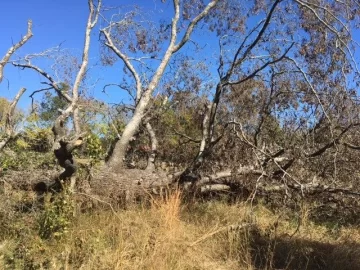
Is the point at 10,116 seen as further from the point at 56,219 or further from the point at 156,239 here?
the point at 156,239

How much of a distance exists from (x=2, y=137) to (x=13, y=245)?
6.79 ft

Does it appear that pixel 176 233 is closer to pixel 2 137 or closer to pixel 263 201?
pixel 263 201

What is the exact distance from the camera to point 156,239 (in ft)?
18.0

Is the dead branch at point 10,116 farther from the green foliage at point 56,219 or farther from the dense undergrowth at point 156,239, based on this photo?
the green foliage at point 56,219

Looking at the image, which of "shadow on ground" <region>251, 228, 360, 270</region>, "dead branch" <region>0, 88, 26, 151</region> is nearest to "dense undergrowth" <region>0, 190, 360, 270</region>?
"shadow on ground" <region>251, 228, 360, 270</region>

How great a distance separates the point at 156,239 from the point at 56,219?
1.29 metres

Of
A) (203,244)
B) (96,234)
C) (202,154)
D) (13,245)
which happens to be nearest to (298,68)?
(202,154)

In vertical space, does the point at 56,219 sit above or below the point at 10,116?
below

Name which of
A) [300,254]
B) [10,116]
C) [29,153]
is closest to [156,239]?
[300,254]

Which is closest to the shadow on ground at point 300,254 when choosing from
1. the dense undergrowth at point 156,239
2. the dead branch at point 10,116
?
the dense undergrowth at point 156,239

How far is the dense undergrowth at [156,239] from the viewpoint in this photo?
5.15 meters

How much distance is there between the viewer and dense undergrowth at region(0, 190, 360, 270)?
5152 millimetres

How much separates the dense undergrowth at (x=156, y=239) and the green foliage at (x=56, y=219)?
12mm

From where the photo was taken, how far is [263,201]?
26.3 feet
